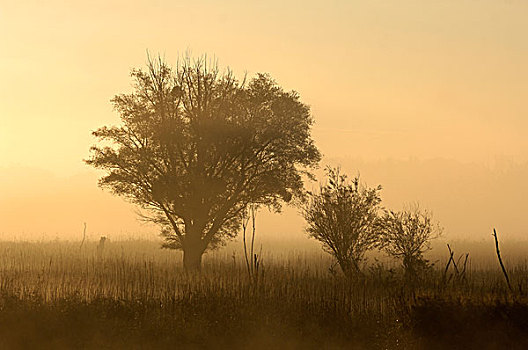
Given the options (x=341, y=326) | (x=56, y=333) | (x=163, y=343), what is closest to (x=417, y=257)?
(x=341, y=326)

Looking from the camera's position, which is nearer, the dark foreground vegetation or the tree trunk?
the dark foreground vegetation

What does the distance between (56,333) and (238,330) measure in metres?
5.57

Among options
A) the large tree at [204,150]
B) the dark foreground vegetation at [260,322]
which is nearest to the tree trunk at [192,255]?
the large tree at [204,150]

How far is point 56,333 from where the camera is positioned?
59.2ft

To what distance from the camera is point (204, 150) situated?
35844 mm

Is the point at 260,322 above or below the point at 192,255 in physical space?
below

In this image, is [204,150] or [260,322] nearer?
[260,322]

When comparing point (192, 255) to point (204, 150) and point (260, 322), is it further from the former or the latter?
point (260, 322)

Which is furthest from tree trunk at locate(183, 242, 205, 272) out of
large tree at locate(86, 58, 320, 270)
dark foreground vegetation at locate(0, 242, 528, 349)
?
dark foreground vegetation at locate(0, 242, 528, 349)

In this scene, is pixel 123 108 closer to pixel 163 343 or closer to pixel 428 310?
pixel 163 343

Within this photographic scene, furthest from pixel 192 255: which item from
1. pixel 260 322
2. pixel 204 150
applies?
pixel 260 322

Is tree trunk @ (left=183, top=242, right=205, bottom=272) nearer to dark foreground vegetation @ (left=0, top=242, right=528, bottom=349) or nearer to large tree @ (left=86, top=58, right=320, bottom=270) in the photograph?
large tree @ (left=86, top=58, right=320, bottom=270)

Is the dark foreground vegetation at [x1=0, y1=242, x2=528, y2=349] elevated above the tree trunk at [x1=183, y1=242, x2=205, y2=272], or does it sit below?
below

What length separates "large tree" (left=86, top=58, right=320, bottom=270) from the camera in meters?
35.7
